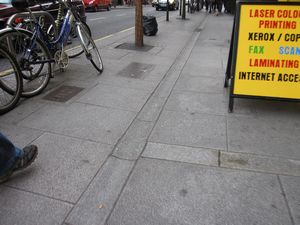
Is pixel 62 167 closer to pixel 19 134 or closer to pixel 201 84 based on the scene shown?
pixel 19 134

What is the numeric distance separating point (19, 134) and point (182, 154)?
6.04ft

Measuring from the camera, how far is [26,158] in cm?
311

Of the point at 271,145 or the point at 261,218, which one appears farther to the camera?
the point at 271,145

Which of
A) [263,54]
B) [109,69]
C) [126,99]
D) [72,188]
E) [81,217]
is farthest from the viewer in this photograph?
[109,69]

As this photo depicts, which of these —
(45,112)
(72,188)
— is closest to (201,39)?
(45,112)

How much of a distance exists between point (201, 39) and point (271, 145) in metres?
8.67

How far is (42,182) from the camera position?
3.02 metres

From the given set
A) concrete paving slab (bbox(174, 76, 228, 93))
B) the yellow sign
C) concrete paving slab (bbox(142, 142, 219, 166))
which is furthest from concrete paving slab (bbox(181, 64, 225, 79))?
concrete paving slab (bbox(142, 142, 219, 166))

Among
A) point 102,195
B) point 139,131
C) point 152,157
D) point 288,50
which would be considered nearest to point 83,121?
point 139,131

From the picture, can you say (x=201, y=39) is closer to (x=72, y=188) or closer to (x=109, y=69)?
(x=109, y=69)

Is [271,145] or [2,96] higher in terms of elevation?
[2,96]

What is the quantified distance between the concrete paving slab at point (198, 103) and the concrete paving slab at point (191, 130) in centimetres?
19

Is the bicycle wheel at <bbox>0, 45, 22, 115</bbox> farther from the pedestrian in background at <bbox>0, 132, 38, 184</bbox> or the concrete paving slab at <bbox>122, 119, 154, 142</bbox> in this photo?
the concrete paving slab at <bbox>122, 119, 154, 142</bbox>

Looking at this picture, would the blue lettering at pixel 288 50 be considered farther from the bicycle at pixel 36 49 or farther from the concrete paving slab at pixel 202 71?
the bicycle at pixel 36 49
